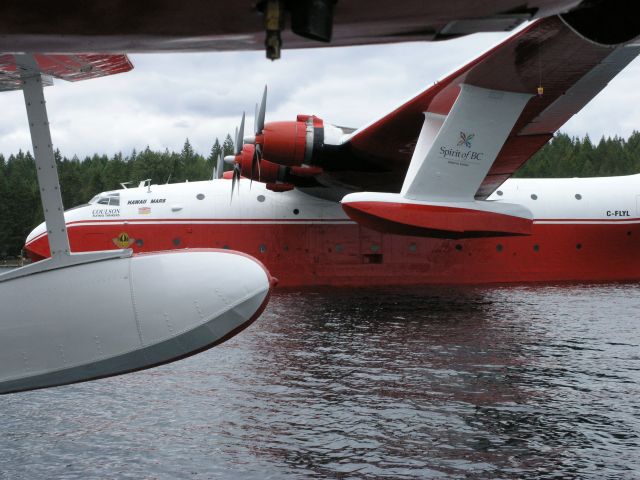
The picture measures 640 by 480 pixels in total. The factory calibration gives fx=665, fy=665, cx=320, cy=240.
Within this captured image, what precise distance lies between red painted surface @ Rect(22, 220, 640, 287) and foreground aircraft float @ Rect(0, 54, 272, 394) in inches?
477

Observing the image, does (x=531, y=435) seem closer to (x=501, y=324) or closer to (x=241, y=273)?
(x=241, y=273)

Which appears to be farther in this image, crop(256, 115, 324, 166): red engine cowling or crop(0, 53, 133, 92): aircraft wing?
crop(256, 115, 324, 166): red engine cowling

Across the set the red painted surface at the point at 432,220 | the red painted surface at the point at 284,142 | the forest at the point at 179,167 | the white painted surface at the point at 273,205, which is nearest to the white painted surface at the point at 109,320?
the red painted surface at the point at 432,220

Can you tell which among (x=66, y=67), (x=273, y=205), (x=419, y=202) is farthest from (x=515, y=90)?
(x=66, y=67)

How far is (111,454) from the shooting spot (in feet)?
15.2

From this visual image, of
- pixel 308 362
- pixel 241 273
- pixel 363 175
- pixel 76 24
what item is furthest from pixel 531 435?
pixel 363 175

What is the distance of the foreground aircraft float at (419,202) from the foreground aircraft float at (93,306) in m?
7.23

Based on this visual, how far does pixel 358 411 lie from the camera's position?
5695 millimetres

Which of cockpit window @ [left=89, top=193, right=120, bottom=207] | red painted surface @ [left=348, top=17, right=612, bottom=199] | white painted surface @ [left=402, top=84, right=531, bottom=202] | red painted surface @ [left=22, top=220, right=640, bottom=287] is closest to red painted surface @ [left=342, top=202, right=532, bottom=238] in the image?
white painted surface @ [left=402, top=84, right=531, bottom=202]

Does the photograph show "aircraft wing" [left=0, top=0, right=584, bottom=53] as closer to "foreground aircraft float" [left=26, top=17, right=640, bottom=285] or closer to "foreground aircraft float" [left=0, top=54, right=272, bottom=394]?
"foreground aircraft float" [left=0, top=54, right=272, bottom=394]

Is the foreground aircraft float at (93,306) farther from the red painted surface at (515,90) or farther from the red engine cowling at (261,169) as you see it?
the red engine cowling at (261,169)

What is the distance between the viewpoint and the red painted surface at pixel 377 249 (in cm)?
1772

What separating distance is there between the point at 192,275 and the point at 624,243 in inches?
675

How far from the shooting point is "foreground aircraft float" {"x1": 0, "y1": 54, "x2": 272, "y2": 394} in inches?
211
